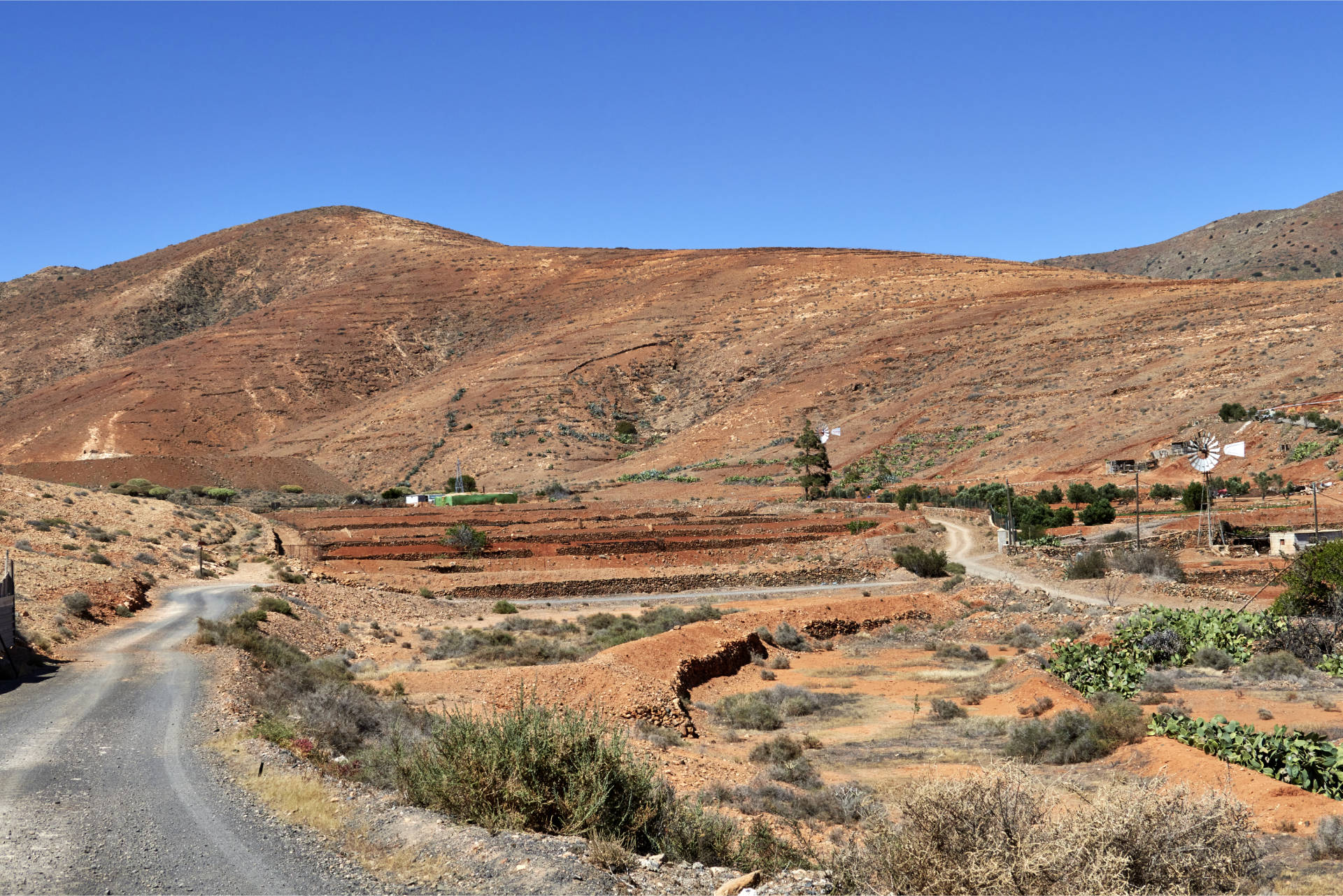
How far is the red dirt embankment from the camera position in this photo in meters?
16.1

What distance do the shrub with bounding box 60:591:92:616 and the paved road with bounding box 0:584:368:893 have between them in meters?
6.91

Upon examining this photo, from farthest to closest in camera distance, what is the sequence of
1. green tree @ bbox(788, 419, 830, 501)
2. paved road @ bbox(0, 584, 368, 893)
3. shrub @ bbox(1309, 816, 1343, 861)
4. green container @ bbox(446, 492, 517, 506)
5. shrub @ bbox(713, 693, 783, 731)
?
green container @ bbox(446, 492, 517, 506)
green tree @ bbox(788, 419, 830, 501)
shrub @ bbox(713, 693, 783, 731)
shrub @ bbox(1309, 816, 1343, 861)
paved road @ bbox(0, 584, 368, 893)

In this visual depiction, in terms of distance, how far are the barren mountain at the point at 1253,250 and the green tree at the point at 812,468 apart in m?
86.5

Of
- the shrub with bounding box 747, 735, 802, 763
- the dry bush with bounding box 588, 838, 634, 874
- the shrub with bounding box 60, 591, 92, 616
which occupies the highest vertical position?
the shrub with bounding box 60, 591, 92, 616

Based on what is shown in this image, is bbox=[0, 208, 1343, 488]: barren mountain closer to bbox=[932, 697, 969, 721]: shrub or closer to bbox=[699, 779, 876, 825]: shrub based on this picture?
bbox=[932, 697, 969, 721]: shrub

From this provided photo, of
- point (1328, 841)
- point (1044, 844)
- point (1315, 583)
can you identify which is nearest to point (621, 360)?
point (1315, 583)

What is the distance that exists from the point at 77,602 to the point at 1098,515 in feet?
129

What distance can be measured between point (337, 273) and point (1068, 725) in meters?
125

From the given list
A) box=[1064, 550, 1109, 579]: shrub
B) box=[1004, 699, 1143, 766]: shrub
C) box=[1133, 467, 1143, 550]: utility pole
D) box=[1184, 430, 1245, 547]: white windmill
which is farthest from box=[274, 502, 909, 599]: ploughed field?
box=[1004, 699, 1143, 766]: shrub

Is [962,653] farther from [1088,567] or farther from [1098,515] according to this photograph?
[1098,515]

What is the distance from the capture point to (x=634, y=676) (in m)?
17.5

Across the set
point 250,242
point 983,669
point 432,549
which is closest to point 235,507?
point 432,549

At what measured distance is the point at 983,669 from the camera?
2089 cm

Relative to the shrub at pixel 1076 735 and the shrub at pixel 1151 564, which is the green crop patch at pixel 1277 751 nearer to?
the shrub at pixel 1076 735
